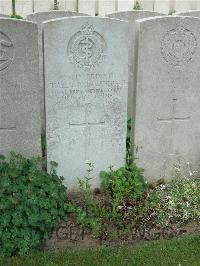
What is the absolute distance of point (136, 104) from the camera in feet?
17.8

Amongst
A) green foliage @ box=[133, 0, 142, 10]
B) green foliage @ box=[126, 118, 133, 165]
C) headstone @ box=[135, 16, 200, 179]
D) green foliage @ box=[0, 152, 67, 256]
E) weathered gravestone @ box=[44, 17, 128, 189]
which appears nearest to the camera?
green foliage @ box=[0, 152, 67, 256]

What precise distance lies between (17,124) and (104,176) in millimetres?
1134

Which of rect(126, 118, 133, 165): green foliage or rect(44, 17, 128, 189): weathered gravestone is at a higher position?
rect(44, 17, 128, 189): weathered gravestone

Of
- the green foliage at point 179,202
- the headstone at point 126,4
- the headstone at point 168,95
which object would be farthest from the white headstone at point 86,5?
the green foliage at point 179,202

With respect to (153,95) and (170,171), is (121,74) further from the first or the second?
(170,171)

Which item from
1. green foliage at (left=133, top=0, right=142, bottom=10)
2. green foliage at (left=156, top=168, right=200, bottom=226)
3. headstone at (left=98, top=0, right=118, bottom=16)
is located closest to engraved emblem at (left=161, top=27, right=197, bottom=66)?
green foliage at (left=156, top=168, right=200, bottom=226)

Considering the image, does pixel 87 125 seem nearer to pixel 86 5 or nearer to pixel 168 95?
pixel 168 95

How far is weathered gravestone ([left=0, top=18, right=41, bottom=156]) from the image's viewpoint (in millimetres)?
4805

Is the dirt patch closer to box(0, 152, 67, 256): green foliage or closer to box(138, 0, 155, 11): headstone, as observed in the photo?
box(0, 152, 67, 256): green foliage

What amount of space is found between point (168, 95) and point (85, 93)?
95 centimetres

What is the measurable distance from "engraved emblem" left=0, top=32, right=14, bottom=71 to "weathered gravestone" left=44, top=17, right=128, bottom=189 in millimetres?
344

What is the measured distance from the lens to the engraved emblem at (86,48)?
5.01 metres

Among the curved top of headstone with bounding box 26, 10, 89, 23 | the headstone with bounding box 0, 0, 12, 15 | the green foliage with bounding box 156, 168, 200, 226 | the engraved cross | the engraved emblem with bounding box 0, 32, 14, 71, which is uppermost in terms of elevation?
the headstone with bounding box 0, 0, 12, 15

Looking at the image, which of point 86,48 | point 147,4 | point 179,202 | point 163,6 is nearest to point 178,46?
point 86,48
